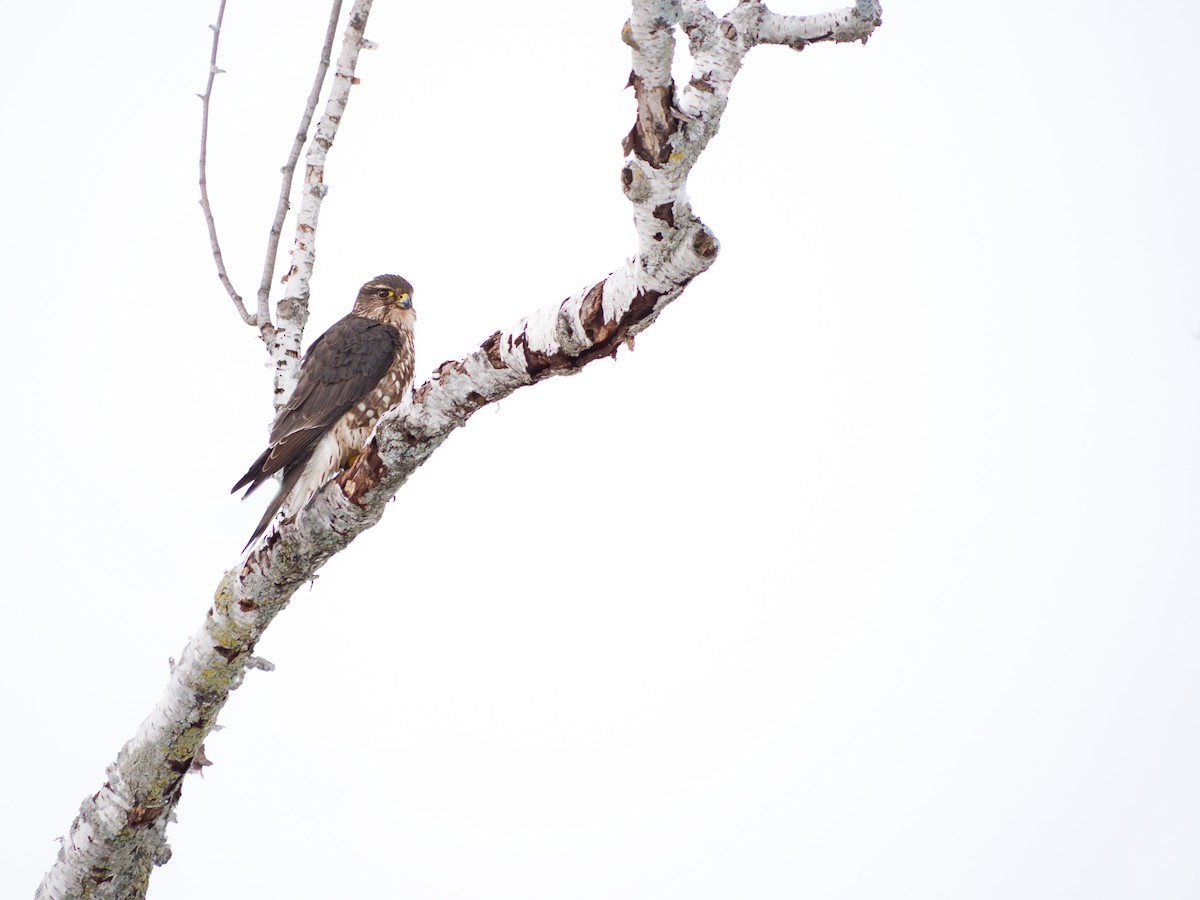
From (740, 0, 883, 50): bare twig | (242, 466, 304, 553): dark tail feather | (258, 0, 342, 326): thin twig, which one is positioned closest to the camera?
(740, 0, 883, 50): bare twig

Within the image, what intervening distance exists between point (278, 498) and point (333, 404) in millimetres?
515

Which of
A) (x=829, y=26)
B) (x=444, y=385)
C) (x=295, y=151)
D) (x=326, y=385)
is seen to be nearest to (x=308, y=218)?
(x=295, y=151)

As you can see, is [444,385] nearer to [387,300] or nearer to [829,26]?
[829,26]

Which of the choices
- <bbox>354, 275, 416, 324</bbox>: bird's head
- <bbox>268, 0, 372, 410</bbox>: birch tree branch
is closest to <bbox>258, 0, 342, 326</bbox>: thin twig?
<bbox>268, 0, 372, 410</bbox>: birch tree branch

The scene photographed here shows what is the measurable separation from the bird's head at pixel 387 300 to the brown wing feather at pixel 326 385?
0.77 feet

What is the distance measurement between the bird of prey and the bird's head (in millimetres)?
103

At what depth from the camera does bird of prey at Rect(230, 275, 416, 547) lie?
449 cm

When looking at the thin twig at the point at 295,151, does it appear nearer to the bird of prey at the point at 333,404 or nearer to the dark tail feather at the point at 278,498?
the bird of prey at the point at 333,404

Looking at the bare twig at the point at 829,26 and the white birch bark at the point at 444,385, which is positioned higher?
the bare twig at the point at 829,26

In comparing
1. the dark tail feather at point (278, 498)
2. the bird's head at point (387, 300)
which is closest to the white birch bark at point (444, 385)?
the dark tail feather at point (278, 498)

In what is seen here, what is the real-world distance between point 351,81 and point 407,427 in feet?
5.60

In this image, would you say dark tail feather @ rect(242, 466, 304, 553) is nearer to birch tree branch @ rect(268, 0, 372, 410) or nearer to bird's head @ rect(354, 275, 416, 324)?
birch tree branch @ rect(268, 0, 372, 410)

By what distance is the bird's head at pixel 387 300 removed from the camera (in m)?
5.70

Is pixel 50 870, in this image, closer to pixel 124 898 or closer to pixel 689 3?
pixel 124 898
